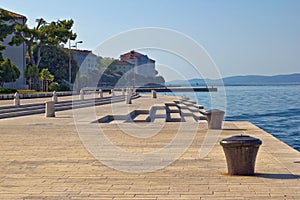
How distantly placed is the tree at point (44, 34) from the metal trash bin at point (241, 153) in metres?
53.1

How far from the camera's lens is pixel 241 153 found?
7.62 meters

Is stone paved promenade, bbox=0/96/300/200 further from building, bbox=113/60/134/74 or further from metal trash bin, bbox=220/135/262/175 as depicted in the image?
building, bbox=113/60/134/74

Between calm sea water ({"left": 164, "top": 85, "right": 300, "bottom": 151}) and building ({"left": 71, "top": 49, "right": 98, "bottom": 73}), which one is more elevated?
building ({"left": 71, "top": 49, "right": 98, "bottom": 73})

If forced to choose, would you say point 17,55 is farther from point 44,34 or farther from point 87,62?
→ point 87,62

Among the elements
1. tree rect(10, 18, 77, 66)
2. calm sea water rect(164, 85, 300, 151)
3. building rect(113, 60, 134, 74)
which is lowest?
calm sea water rect(164, 85, 300, 151)

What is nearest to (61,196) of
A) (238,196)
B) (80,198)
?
(80,198)

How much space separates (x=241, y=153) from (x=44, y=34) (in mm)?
57489

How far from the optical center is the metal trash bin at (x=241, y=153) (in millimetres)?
7598

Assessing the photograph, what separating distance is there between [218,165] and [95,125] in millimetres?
9008

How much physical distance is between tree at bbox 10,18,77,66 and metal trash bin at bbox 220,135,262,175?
53.1m

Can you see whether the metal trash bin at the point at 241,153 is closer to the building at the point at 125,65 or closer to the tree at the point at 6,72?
the building at the point at 125,65

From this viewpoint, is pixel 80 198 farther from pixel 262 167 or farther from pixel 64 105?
pixel 64 105

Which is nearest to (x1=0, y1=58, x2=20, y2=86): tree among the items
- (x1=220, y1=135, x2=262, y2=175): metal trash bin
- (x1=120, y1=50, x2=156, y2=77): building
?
(x1=120, y1=50, x2=156, y2=77): building

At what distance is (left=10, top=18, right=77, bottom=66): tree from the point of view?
59500 millimetres
